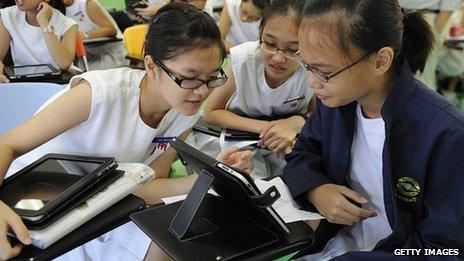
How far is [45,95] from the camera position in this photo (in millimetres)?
1535

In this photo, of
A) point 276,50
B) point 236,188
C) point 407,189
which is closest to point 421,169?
point 407,189

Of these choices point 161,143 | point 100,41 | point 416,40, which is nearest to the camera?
point 416,40

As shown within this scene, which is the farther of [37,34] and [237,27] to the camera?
[237,27]

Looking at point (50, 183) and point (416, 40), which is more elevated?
point (416, 40)

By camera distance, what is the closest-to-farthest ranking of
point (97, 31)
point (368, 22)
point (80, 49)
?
point (368, 22), point (80, 49), point (97, 31)

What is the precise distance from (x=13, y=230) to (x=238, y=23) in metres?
2.65

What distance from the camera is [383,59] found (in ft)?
3.18

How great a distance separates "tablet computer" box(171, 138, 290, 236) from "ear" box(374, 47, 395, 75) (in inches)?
15.8

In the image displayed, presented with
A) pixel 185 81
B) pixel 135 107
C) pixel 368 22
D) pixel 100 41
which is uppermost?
pixel 368 22

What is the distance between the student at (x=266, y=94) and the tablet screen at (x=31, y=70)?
81cm

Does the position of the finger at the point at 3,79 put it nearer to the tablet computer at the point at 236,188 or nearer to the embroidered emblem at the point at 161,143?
the embroidered emblem at the point at 161,143

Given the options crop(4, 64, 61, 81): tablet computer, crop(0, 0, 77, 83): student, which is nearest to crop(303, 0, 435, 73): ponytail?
crop(4, 64, 61, 81): tablet computer

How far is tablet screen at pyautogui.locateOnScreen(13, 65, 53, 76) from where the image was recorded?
2.00 metres

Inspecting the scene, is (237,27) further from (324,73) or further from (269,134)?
(324,73)
